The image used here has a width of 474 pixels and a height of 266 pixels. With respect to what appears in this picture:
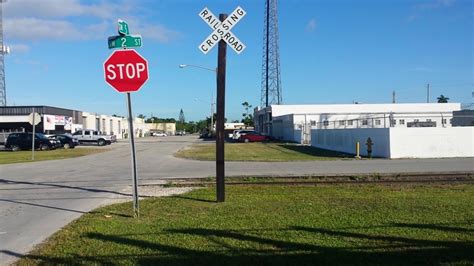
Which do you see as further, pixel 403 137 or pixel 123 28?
pixel 403 137

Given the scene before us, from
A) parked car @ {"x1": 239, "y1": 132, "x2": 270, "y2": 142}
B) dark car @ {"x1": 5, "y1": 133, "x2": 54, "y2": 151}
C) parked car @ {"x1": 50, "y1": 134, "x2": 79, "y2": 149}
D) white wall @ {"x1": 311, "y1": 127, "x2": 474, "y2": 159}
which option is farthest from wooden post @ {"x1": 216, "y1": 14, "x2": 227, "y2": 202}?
parked car @ {"x1": 239, "y1": 132, "x2": 270, "y2": 142}

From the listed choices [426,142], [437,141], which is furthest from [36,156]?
[437,141]

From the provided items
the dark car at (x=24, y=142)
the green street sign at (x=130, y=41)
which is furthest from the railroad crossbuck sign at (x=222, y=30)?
the dark car at (x=24, y=142)

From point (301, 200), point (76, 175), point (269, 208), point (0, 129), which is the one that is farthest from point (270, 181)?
point (0, 129)

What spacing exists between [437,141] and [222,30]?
2116cm

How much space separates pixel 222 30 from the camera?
10.7 m

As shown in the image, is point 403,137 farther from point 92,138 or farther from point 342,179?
point 92,138

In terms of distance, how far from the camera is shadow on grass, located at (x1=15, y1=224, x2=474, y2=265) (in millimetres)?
6219

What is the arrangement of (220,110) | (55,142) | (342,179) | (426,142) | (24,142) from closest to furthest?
(220,110) < (342,179) < (426,142) < (24,142) < (55,142)

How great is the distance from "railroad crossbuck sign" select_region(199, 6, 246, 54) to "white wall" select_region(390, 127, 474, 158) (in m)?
19.6

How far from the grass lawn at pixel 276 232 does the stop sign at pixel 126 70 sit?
2341 millimetres

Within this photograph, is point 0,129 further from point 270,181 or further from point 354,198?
point 354,198

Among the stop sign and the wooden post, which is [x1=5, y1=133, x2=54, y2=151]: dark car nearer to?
the wooden post

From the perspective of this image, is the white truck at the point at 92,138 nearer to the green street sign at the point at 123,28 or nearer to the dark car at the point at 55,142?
the dark car at the point at 55,142
